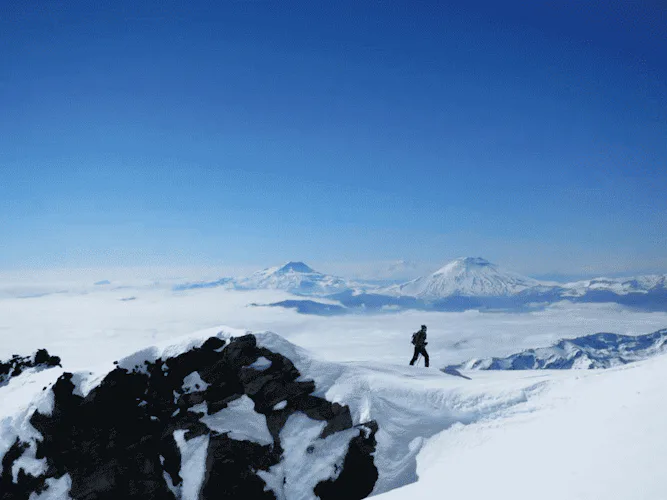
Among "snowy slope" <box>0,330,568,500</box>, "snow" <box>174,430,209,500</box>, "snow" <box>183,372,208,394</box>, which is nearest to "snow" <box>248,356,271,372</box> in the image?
"snowy slope" <box>0,330,568,500</box>

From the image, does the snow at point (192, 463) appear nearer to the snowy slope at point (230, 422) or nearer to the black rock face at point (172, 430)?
the snowy slope at point (230, 422)

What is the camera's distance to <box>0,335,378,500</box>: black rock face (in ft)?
60.1

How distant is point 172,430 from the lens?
66.6ft

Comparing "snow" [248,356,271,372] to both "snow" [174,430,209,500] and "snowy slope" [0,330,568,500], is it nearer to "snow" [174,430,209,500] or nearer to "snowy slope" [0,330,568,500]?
"snowy slope" [0,330,568,500]

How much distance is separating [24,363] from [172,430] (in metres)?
16.3

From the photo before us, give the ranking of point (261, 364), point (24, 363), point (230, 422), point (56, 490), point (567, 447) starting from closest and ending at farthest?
point (567, 447)
point (56, 490)
point (230, 422)
point (261, 364)
point (24, 363)

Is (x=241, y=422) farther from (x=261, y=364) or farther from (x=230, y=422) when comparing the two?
(x=261, y=364)

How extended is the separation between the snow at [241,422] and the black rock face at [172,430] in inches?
8.7

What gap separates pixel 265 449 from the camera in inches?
756

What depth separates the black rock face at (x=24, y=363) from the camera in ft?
90.6

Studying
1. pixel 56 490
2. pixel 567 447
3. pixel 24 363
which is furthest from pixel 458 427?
pixel 24 363

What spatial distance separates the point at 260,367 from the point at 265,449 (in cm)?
457

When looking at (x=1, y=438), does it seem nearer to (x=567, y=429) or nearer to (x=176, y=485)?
(x=176, y=485)

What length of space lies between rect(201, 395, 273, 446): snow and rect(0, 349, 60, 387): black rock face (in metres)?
15.0
